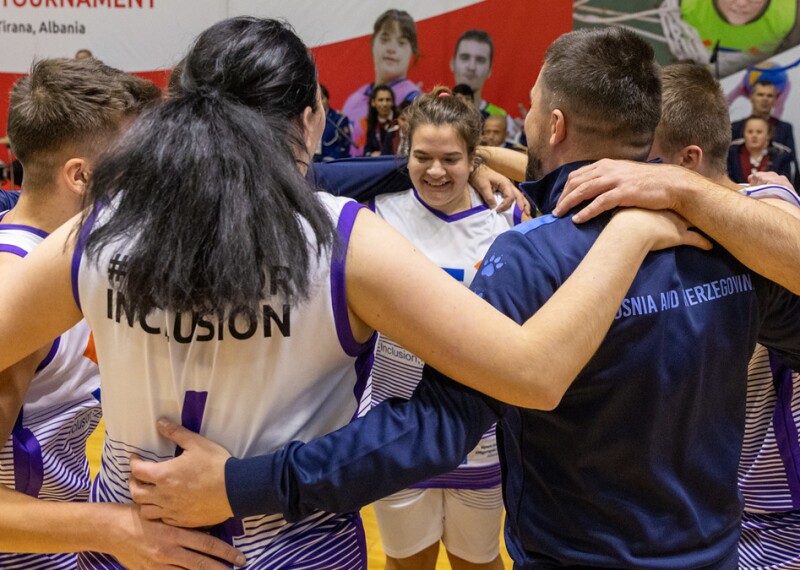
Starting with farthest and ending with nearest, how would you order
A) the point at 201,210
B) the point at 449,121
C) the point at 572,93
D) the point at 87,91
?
the point at 449,121 < the point at 87,91 < the point at 572,93 < the point at 201,210

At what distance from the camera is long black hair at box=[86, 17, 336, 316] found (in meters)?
1.16

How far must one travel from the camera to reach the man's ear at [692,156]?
6.87 ft

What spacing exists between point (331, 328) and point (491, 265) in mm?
366

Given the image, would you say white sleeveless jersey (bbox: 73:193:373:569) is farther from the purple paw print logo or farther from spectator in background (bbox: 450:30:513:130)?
spectator in background (bbox: 450:30:513:130)

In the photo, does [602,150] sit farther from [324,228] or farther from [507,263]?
[324,228]

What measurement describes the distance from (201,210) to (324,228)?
18 centimetres

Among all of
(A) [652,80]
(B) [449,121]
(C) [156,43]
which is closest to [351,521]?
(A) [652,80]

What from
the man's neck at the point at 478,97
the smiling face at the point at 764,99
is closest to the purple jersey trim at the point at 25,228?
the man's neck at the point at 478,97

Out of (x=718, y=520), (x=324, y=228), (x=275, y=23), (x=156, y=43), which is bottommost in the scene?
(x=718, y=520)

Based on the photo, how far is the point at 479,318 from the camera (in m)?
1.22

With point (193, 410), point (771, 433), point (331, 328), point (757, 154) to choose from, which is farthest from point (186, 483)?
point (757, 154)

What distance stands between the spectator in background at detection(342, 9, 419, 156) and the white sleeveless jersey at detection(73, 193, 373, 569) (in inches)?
319

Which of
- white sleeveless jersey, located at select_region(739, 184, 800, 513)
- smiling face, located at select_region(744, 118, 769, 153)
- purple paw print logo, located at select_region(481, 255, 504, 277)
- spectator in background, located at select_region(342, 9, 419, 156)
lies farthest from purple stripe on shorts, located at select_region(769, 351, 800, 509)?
spectator in background, located at select_region(342, 9, 419, 156)

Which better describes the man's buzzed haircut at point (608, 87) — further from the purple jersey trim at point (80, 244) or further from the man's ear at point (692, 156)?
the purple jersey trim at point (80, 244)
